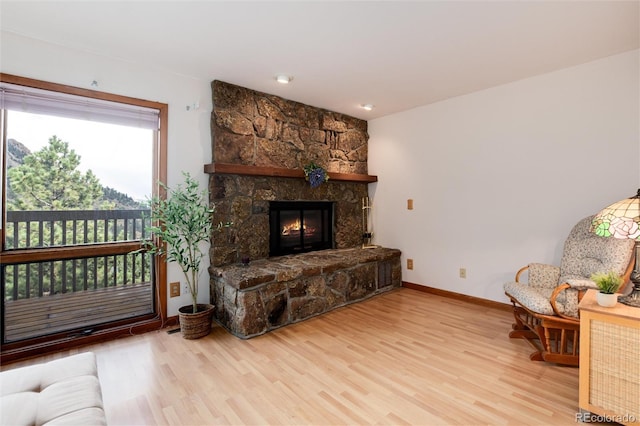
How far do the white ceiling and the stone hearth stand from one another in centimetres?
193

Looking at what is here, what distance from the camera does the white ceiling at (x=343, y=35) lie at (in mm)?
2010

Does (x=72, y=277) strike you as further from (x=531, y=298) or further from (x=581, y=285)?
(x=581, y=285)

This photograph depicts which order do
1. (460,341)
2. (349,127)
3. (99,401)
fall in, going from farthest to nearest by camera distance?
(349,127) < (460,341) < (99,401)

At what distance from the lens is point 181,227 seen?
2.79 m

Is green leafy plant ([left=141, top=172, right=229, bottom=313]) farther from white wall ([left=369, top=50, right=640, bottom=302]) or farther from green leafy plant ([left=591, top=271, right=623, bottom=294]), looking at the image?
green leafy plant ([left=591, top=271, right=623, bottom=294])

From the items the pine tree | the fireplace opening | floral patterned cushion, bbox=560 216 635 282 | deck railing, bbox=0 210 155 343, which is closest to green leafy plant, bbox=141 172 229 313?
deck railing, bbox=0 210 155 343

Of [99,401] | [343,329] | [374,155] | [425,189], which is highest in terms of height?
[374,155]

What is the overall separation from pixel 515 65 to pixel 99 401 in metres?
3.80

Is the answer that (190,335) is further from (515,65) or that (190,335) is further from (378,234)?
(515,65)

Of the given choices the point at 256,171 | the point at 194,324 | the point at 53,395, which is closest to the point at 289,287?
the point at 194,324

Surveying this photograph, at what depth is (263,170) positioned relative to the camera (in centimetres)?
337

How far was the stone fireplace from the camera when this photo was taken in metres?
2.91

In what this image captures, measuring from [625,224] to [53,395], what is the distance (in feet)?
9.61

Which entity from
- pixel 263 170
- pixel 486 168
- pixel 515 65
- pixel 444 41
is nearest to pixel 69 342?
pixel 263 170
